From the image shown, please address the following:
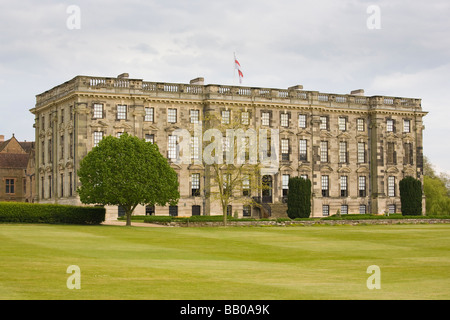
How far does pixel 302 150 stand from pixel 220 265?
189ft

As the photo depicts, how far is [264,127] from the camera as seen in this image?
3285 inches

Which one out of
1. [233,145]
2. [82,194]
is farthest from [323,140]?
[82,194]

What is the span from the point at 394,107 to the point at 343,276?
66.7 metres

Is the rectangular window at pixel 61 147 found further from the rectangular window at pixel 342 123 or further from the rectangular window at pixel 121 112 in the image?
the rectangular window at pixel 342 123

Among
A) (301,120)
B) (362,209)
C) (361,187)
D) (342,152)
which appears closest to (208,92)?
(301,120)

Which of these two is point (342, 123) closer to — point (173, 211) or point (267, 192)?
point (267, 192)

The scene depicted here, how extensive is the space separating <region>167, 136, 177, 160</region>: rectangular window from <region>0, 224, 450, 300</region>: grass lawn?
Answer: 3141cm

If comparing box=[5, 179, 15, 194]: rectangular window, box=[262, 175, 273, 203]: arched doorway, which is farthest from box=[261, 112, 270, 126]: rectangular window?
box=[5, 179, 15, 194]: rectangular window

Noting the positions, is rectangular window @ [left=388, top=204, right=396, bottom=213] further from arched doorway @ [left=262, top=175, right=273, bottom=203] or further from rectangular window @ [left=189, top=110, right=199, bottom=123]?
rectangular window @ [left=189, top=110, right=199, bottom=123]

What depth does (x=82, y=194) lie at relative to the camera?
62.1m

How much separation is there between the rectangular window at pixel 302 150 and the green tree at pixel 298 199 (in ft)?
21.1

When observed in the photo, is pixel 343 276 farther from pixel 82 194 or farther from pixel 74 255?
pixel 82 194

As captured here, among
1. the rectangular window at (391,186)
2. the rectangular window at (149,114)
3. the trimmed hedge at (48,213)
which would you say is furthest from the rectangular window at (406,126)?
the trimmed hedge at (48,213)
